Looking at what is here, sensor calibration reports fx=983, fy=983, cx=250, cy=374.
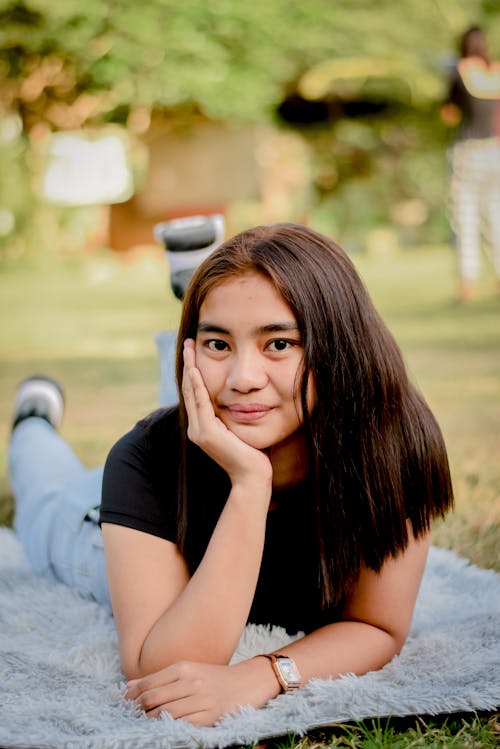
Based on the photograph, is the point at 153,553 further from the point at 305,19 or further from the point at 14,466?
the point at 305,19

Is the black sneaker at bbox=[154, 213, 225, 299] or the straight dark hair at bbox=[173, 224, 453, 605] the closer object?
the straight dark hair at bbox=[173, 224, 453, 605]

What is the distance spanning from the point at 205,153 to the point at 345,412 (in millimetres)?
15335

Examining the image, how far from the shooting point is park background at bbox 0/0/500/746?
8508mm

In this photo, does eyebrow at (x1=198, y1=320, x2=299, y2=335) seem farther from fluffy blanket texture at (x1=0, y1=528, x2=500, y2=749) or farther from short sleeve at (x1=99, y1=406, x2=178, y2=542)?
fluffy blanket texture at (x1=0, y1=528, x2=500, y2=749)

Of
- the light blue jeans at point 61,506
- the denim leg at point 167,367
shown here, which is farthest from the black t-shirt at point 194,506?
the denim leg at point 167,367

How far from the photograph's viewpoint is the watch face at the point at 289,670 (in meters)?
1.90

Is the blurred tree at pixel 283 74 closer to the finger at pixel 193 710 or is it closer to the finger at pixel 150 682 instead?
the finger at pixel 150 682

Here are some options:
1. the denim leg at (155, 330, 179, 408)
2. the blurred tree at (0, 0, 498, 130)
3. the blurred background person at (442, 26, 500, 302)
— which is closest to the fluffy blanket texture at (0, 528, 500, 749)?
the denim leg at (155, 330, 179, 408)

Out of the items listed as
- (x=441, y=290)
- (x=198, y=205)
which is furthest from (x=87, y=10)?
(x=441, y=290)

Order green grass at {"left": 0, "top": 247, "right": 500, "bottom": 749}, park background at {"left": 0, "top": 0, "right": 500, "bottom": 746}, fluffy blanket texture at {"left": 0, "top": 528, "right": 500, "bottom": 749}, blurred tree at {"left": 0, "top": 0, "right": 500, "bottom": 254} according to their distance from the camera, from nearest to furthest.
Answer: fluffy blanket texture at {"left": 0, "top": 528, "right": 500, "bottom": 749} < green grass at {"left": 0, "top": 247, "right": 500, "bottom": 749} < park background at {"left": 0, "top": 0, "right": 500, "bottom": 746} < blurred tree at {"left": 0, "top": 0, "right": 500, "bottom": 254}

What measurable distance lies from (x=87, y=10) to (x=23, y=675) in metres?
13.1

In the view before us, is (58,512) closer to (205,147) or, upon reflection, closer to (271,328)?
Answer: (271,328)

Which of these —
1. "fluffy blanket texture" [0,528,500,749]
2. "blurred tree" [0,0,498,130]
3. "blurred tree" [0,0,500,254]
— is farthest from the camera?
"blurred tree" [0,0,500,254]

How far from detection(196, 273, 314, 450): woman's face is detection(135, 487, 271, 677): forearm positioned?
0.45 feet
